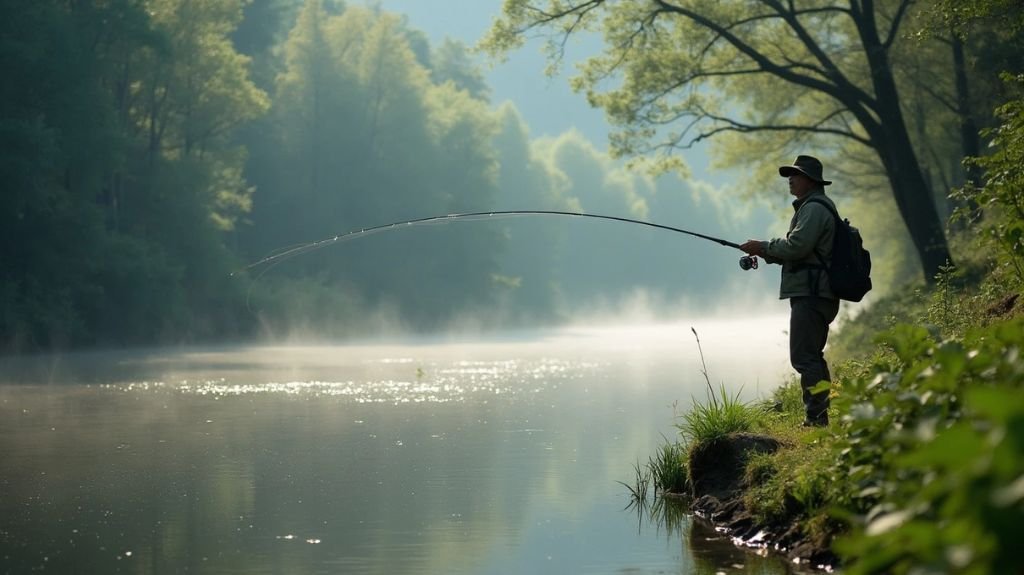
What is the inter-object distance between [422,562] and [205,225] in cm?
3835

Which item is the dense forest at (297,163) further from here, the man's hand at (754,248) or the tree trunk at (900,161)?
the man's hand at (754,248)

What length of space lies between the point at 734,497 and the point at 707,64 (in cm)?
1675

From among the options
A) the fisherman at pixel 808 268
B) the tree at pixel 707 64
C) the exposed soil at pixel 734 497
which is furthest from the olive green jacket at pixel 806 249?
the tree at pixel 707 64

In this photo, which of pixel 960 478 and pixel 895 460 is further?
pixel 895 460

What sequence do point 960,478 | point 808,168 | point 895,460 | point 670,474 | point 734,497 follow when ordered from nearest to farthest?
1. point 960,478
2. point 895,460
3. point 734,497
4. point 808,168
5. point 670,474

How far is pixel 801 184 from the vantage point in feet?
32.5

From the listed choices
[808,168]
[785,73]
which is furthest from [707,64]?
[808,168]

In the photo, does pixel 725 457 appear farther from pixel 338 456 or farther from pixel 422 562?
pixel 338 456

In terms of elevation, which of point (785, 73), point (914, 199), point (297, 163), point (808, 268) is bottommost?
point (808, 268)

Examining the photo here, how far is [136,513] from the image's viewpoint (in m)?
9.44

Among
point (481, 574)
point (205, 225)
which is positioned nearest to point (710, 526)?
point (481, 574)

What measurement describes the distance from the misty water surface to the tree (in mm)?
4002

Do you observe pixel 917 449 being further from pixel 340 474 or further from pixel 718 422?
pixel 340 474

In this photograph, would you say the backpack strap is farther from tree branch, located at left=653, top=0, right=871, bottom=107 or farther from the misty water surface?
tree branch, located at left=653, top=0, right=871, bottom=107
